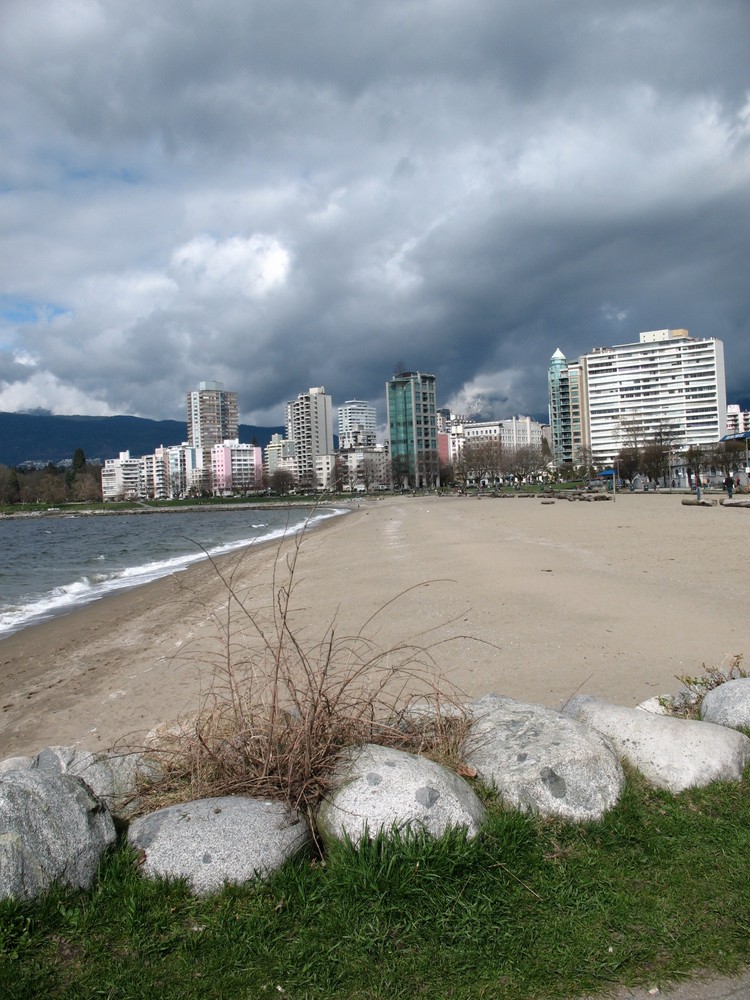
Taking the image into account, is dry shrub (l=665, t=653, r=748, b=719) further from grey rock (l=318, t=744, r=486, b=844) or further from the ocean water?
the ocean water

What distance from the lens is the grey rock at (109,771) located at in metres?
3.61

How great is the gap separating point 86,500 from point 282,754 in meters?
176

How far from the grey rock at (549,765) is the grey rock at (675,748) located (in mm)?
249

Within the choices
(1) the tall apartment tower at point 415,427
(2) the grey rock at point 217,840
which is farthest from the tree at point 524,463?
(2) the grey rock at point 217,840

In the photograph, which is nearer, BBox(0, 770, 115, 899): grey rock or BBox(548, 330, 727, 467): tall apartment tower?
BBox(0, 770, 115, 899): grey rock

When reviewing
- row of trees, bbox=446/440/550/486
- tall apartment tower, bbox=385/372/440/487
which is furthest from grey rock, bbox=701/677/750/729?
tall apartment tower, bbox=385/372/440/487

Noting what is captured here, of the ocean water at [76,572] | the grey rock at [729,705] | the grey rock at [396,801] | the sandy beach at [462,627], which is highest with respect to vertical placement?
the grey rock at [396,801]

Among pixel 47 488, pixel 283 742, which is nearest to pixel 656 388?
pixel 47 488

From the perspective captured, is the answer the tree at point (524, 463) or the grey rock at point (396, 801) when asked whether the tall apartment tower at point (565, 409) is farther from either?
the grey rock at point (396, 801)

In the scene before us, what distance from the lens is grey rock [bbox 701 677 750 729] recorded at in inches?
177

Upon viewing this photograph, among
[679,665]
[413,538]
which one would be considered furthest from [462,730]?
[413,538]

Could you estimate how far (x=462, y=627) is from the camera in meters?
9.87

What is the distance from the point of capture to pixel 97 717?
7859 millimetres

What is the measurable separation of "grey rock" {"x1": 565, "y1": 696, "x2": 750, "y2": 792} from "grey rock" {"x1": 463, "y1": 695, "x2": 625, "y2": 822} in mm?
249
